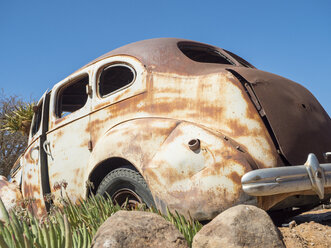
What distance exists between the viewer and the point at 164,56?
11.9 ft

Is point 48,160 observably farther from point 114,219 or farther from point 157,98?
point 114,219

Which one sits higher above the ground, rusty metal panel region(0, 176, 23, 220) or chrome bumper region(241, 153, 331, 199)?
rusty metal panel region(0, 176, 23, 220)

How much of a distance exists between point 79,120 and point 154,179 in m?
1.61

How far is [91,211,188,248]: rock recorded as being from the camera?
6.38 feet

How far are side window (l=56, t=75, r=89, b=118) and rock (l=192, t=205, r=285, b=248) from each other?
3016 mm

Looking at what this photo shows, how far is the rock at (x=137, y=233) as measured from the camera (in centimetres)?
194

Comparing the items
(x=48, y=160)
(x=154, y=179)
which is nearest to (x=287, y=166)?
(x=154, y=179)

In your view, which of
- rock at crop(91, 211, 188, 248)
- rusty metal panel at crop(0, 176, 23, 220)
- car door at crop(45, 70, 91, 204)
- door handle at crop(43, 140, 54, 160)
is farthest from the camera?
rusty metal panel at crop(0, 176, 23, 220)

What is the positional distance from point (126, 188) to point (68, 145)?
3.99ft

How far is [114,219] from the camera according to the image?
2.14m

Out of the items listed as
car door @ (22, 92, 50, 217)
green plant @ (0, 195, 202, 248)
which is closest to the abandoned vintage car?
green plant @ (0, 195, 202, 248)

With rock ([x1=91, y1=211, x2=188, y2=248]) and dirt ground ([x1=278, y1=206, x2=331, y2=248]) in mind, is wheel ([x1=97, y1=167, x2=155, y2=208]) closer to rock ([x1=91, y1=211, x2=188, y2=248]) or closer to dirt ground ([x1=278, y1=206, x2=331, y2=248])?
rock ([x1=91, y1=211, x2=188, y2=248])

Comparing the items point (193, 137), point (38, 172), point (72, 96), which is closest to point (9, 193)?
point (38, 172)

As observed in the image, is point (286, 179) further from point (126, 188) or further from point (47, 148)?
point (47, 148)
